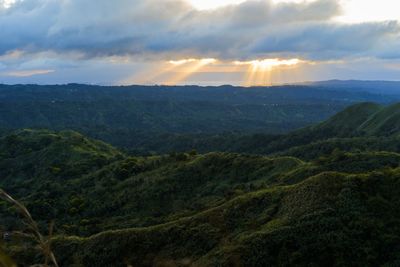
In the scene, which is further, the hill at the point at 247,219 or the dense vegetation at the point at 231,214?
the dense vegetation at the point at 231,214

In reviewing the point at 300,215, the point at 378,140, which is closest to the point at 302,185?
the point at 300,215

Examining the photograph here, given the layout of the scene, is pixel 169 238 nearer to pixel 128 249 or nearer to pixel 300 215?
pixel 128 249

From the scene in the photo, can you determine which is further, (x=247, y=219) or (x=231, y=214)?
(x=231, y=214)

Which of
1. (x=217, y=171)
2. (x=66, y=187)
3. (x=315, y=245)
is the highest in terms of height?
(x=315, y=245)

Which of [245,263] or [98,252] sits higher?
[245,263]

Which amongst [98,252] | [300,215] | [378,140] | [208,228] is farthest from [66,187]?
[378,140]

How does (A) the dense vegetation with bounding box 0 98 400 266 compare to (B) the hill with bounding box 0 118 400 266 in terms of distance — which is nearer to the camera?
(B) the hill with bounding box 0 118 400 266

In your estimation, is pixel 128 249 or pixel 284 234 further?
pixel 128 249

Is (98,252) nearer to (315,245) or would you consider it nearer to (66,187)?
(315,245)

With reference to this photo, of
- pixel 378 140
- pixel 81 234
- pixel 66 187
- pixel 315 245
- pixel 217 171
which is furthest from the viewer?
pixel 378 140

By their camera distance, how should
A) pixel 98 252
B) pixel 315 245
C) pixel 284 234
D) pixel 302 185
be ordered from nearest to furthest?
pixel 315 245 < pixel 284 234 < pixel 302 185 < pixel 98 252
